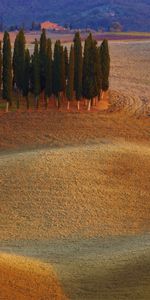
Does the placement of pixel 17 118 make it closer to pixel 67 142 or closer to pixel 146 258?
pixel 67 142

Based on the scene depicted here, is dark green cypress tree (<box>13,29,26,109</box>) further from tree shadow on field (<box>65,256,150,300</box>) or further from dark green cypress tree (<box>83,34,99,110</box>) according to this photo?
tree shadow on field (<box>65,256,150,300</box>)

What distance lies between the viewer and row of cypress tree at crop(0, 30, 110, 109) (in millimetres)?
61656

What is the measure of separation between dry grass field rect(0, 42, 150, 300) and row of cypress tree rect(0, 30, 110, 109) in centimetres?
176

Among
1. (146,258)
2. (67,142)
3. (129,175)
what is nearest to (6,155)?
(67,142)

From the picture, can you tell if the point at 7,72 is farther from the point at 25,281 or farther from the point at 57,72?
the point at 25,281

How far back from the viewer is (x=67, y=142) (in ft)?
184

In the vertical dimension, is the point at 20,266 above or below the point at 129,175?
above

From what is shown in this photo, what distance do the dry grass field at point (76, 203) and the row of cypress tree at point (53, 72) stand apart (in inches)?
69.4

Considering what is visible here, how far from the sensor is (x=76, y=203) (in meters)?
46.8

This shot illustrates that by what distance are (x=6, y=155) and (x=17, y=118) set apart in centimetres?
672

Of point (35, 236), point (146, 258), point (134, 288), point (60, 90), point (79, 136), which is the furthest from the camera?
point (60, 90)

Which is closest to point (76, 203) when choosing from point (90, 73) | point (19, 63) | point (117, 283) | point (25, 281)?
point (117, 283)

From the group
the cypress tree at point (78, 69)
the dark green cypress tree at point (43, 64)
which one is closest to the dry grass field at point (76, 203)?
the cypress tree at point (78, 69)

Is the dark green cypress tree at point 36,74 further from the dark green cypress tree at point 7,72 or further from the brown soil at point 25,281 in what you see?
the brown soil at point 25,281
